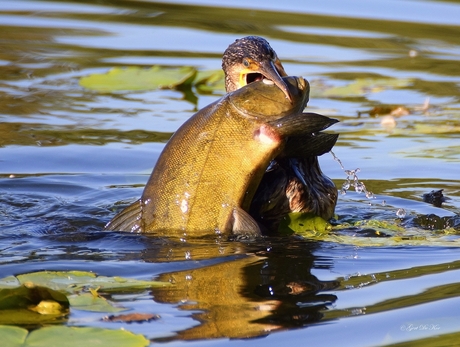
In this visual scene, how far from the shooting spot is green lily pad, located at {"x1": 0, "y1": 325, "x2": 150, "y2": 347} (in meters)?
3.15

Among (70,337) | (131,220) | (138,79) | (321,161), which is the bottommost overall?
(70,337)

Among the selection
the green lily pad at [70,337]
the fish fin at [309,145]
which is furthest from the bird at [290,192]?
the green lily pad at [70,337]

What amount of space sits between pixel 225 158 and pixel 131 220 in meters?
0.70

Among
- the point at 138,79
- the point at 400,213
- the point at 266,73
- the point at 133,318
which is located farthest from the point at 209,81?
the point at 133,318

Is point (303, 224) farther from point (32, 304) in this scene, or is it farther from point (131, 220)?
point (32, 304)

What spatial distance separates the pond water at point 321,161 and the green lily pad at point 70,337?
0.45 ft

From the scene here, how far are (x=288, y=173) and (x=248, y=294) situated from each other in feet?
4.70

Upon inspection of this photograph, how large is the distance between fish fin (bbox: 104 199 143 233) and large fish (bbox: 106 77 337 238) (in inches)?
2.8

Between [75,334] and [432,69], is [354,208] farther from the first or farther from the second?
[432,69]

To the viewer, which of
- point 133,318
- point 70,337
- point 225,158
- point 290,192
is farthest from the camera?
point 290,192

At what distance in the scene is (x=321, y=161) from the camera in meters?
7.48

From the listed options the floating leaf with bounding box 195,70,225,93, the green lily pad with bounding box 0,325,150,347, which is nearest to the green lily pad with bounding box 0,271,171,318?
the green lily pad with bounding box 0,325,150,347

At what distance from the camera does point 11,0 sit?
13.4 m

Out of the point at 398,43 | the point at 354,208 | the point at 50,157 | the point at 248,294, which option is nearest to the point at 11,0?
the point at 398,43
